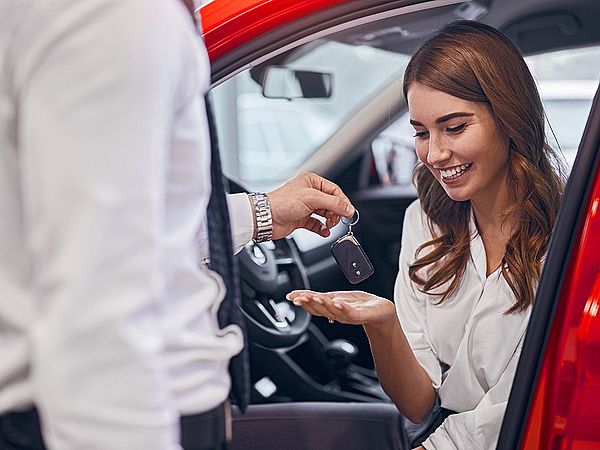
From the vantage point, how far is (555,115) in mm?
2893

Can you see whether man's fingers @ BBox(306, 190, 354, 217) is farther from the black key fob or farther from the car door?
the car door

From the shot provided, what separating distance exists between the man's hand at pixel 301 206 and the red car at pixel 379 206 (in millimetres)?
A: 246

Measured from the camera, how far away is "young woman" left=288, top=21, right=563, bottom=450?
5.61 ft

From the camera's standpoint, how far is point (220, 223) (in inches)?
44.3

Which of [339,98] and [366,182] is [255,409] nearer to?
[366,182]

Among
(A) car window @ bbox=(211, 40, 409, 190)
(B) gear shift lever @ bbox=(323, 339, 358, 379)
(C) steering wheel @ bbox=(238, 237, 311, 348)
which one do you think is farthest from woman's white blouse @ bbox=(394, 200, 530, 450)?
(A) car window @ bbox=(211, 40, 409, 190)

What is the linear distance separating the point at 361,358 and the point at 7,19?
87.3 inches

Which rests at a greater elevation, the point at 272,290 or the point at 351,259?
the point at 351,259

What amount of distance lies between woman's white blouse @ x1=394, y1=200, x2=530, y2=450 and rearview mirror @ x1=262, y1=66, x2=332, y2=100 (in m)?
0.54

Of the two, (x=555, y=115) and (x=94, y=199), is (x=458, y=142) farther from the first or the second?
(x=555, y=115)

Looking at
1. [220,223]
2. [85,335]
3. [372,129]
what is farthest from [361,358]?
[85,335]

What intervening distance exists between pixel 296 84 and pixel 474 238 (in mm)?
628

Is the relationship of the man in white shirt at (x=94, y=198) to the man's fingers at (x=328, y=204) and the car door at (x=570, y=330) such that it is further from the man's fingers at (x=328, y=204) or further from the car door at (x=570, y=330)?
the man's fingers at (x=328, y=204)

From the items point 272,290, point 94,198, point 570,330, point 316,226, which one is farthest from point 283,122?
point 94,198
